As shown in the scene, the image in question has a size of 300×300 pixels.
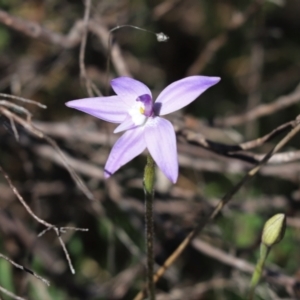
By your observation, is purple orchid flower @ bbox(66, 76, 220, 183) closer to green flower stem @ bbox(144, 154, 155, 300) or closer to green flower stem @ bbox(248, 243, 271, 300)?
green flower stem @ bbox(144, 154, 155, 300)

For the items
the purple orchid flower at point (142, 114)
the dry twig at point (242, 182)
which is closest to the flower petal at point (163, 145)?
the purple orchid flower at point (142, 114)

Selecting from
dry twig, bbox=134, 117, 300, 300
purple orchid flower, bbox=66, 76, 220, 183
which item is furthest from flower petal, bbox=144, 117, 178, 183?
dry twig, bbox=134, 117, 300, 300

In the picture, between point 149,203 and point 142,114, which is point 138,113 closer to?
point 142,114

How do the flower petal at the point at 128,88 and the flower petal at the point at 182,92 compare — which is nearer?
the flower petal at the point at 182,92

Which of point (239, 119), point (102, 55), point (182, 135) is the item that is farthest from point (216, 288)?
point (102, 55)

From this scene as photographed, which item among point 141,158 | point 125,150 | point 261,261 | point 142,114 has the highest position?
point 141,158

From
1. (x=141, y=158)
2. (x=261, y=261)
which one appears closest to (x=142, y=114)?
(x=261, y=261)

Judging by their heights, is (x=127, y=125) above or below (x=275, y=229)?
above

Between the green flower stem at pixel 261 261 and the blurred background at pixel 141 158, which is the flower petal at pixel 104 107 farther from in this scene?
the green flower stem at pixel 261 261
